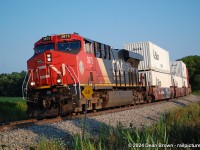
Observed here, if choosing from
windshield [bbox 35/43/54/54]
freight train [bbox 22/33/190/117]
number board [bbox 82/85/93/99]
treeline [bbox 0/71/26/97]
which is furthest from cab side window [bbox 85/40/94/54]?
treeline [bbox 0/71/26/97]

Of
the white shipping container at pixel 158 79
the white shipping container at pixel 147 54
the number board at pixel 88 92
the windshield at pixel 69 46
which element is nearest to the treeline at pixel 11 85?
the white shipping container at pixel 158 79

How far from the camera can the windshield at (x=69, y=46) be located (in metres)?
14.7

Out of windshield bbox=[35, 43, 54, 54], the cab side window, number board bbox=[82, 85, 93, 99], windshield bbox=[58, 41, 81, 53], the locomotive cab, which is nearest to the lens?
number board bbox=[82, 85, 93, 99]

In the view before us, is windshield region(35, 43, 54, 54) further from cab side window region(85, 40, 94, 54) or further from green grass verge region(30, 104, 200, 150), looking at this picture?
green grass verge region(30, 104, 200, 150)

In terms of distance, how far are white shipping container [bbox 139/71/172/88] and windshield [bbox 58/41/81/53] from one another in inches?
447

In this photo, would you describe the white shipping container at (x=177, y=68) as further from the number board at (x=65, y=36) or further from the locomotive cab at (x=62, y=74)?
the number board at (x=65, y=36)

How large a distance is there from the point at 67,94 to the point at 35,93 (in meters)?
1.71

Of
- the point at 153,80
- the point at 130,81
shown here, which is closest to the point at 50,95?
the point at 130,81

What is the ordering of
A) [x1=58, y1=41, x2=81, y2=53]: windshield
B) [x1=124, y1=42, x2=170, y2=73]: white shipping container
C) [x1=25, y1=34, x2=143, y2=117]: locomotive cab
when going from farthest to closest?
1. [x1=124, y1=42, x2=170, y2=73]: white shipping container
2. [x1=58, y1=41, x2=81, y2=53]: windshield
3. [x1=25, y1=34, x2=143, y2=117]: locomotive cab

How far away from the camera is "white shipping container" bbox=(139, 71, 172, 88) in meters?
25.5

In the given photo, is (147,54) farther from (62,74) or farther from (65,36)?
(62,74)

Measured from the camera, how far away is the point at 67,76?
1417 centimetres

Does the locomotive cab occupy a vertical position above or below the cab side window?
below

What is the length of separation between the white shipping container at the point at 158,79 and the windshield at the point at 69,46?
11.4m
